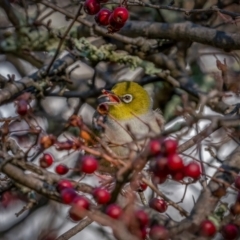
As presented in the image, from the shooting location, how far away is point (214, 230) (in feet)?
8.59

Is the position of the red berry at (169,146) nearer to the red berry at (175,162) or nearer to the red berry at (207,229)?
the red berry at (175,162)

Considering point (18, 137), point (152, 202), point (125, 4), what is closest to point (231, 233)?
point (152, 202)

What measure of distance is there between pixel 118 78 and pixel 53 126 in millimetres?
966

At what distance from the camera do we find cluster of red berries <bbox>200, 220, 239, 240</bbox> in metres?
2.59

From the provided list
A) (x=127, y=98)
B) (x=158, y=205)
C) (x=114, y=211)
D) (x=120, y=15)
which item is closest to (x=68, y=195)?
(x=114, y=211)

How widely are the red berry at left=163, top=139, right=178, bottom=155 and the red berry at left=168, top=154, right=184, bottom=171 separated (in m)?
0.02

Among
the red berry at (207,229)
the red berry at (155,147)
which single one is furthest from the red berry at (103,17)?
the red berry at (155,147)

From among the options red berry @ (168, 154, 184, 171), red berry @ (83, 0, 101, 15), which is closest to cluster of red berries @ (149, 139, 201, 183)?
red berry @ (168, 154, 184, 171)

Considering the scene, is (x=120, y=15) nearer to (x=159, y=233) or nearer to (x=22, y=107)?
(x=22, y=107)

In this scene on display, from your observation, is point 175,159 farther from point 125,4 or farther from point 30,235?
point 30,235

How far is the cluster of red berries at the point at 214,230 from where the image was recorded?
8.51ft

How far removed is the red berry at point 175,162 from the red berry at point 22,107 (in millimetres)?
909

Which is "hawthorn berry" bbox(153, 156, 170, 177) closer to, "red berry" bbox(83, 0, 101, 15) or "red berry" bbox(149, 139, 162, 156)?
"red berry" bbox(149, 139, 162, 156)

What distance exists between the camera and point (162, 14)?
608 centimetres
